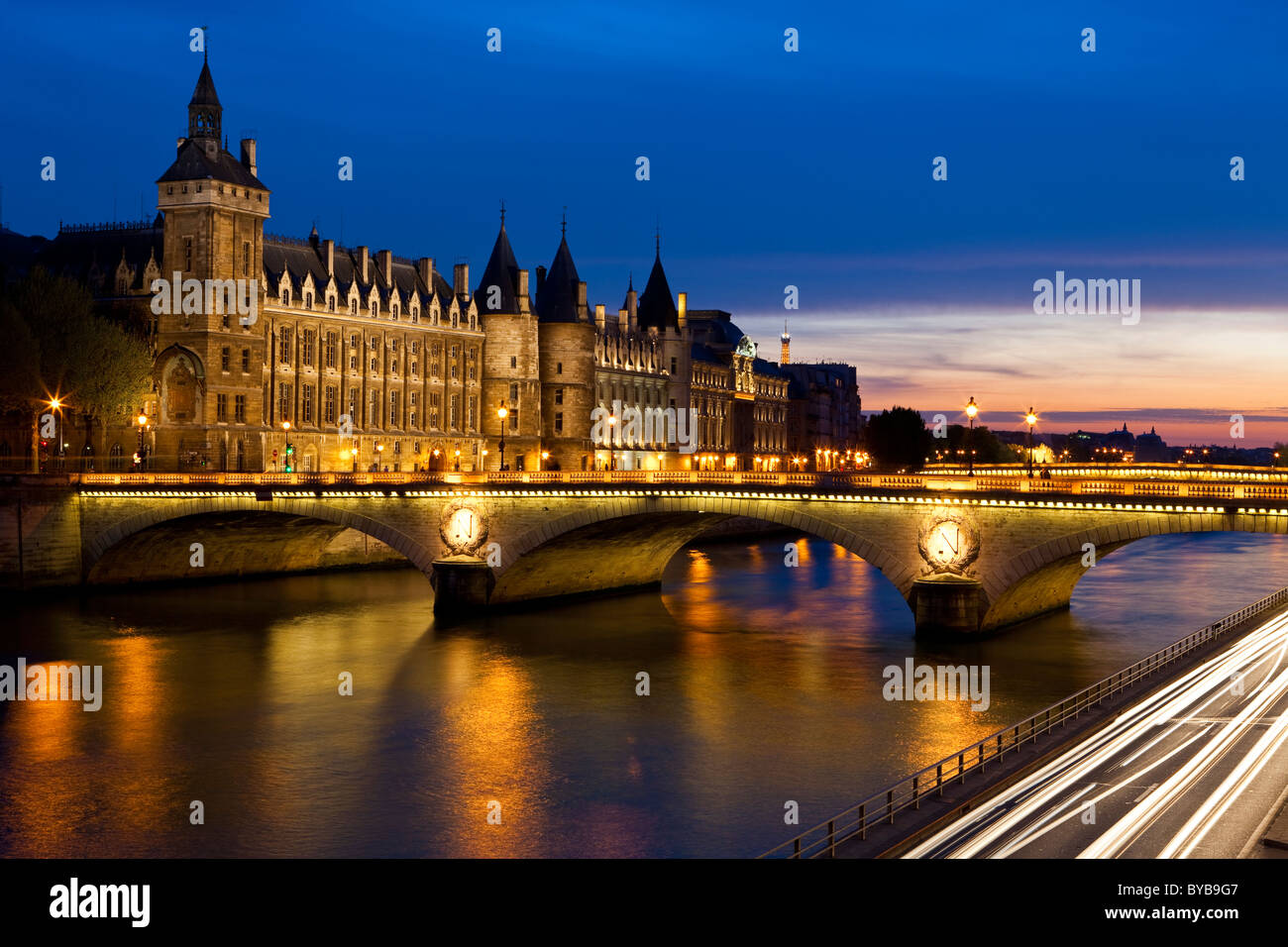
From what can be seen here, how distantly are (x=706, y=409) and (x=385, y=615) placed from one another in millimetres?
99131

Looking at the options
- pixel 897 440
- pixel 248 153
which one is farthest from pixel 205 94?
pixel 897 440

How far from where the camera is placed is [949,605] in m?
55.7

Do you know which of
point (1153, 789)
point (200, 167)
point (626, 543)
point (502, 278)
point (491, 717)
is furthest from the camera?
point (502, 278)

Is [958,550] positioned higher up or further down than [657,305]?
further down

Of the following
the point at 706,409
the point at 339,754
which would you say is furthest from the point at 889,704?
the point at 706,409

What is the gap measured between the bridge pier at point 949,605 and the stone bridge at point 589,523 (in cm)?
7

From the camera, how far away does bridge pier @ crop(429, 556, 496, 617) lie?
68188 mm

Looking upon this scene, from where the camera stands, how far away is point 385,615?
228 ft

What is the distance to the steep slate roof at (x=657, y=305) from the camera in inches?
6083

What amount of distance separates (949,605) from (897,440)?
126461 millimetres

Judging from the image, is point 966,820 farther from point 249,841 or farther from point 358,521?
point 358,521

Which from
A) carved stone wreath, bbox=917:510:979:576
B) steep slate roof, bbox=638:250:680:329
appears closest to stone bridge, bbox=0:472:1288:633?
carved stone wreath, bbox=917:510:979:576

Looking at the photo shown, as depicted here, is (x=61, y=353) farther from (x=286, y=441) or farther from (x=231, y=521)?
(x=286, y=441)
